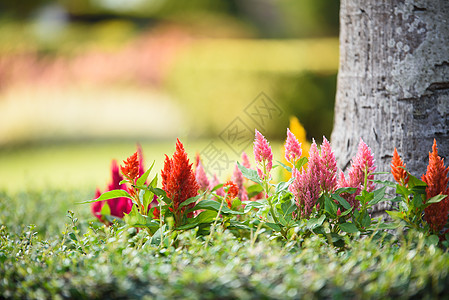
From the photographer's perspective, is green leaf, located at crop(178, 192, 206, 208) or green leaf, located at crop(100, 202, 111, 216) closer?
green leaf, located at crop(178, 192, 206, 208)

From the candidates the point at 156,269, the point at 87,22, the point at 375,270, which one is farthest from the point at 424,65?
the point at 87,22

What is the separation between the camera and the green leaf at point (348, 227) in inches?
88.1

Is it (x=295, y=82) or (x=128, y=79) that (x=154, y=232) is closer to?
(x=295, y=82)

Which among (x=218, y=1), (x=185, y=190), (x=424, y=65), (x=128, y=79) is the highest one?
(x=218, y=1)

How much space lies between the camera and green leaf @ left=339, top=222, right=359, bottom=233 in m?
2.24

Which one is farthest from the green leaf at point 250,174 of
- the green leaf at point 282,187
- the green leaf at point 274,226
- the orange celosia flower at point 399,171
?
the orange celosia flower at point 399,171

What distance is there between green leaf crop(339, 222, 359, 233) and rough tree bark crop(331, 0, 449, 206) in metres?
0.58

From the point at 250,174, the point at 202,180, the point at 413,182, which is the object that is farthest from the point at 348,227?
the point at 202,180

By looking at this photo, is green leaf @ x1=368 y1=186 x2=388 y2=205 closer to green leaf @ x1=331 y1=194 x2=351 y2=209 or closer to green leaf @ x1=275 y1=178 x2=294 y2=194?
green leaf @ x1=331 y1=194 x2=351 y2=209

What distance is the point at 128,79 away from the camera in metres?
11.0

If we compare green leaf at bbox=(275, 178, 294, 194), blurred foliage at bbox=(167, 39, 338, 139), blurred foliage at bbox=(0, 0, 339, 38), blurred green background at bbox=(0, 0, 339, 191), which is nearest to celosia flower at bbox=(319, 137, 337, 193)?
green leaf at bbox=(275, 178, 294, 194)

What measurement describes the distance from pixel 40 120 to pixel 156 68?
2.59 meters

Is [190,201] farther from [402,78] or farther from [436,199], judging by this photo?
[402,78]

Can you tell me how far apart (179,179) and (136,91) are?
8.98 meters
